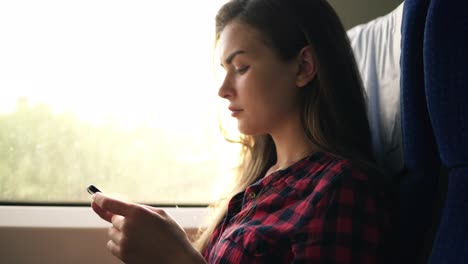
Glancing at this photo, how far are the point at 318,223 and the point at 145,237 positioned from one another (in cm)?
27

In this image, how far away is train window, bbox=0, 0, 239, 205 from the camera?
119 centimetres

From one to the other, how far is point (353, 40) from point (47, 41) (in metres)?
0.81

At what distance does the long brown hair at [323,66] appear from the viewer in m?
0.86

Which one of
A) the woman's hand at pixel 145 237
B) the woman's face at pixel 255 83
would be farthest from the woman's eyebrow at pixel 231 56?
the woman's hand at pixel 145 237

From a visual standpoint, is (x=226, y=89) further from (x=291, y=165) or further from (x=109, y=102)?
(x=109, y=102)

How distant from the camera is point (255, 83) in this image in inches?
34.3

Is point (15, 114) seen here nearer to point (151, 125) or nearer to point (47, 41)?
point (47, 41)

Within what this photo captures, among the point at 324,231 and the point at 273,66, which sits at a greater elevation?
the point at 273,66

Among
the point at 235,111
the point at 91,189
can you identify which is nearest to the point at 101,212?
the point at 91,189

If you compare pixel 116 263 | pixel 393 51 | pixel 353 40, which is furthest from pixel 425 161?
pixel 116 263

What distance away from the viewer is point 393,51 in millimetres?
914

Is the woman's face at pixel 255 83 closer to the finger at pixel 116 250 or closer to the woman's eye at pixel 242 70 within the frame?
the woman's eye at pixel 242 70

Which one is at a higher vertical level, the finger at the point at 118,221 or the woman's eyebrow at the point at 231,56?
the woman's eyebrow at the point at 231,56

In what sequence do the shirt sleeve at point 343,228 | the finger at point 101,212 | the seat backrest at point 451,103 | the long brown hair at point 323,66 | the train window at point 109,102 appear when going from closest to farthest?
the seat backrest at point 451,103
the shirt sleeve at point 343,228
the finger at point 101,212
the long brown hair at point 323,66
the train window at point 109,102
